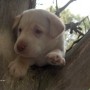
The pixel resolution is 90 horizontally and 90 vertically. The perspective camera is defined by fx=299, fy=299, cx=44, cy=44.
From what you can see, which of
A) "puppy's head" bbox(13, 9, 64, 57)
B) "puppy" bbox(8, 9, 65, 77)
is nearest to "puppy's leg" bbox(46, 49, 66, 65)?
"puppy" bbox(8, 9, 65, 77)

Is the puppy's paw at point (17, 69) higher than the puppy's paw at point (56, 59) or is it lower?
lower

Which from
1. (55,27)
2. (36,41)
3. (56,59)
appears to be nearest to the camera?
(56,59)

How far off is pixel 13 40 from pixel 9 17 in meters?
0.19

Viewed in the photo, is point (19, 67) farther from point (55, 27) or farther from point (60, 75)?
point (55, 27)

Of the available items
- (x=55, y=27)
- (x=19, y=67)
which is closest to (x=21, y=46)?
(x=19, y=67)

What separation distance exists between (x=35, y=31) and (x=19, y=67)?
0.31 metres

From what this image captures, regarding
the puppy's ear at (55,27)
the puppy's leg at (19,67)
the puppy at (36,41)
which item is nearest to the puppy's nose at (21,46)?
the puppy at (36,41)

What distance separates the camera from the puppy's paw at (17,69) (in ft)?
6.91

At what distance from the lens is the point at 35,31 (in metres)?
2.27

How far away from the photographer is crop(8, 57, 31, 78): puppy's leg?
6.91 ft

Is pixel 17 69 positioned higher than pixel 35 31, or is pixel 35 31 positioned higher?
pixel 35 31

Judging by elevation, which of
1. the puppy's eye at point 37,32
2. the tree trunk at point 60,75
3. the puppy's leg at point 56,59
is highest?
the puppy's eye at point 37,32

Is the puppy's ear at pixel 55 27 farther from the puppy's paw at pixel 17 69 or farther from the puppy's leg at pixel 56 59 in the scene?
the puppy's paw at pixel 17 69

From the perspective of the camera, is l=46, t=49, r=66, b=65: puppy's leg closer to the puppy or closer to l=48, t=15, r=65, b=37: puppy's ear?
the puppy
